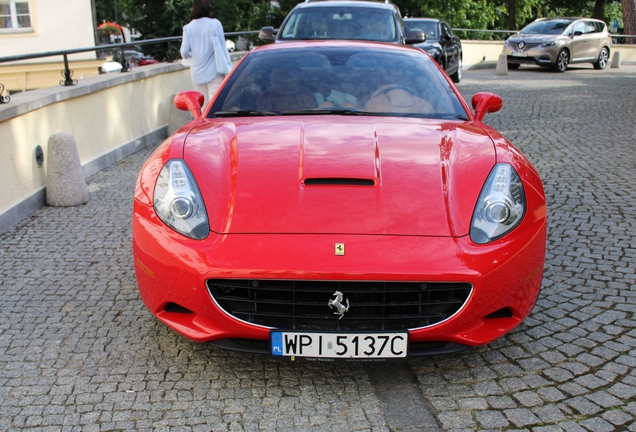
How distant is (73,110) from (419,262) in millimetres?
5578

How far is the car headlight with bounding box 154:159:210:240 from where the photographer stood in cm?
318

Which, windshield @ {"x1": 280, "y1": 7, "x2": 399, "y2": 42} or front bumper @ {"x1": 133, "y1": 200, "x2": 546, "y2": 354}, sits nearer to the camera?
front bumper @ {"x1": 133, "y1": 200, "x2": 546, "y2": 354}

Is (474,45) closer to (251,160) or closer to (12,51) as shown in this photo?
(12,51)

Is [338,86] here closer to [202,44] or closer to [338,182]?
[338,182]

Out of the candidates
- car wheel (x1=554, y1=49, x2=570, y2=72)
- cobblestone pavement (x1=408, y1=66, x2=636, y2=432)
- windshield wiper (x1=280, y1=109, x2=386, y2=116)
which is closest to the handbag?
cobblestone pavement (x1=408, y1=66, x2=636, y2=432)

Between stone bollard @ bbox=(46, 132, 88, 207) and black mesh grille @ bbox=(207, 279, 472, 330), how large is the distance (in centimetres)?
394

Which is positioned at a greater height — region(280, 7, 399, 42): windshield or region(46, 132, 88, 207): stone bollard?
region(280, 7, 399, 42): windshield

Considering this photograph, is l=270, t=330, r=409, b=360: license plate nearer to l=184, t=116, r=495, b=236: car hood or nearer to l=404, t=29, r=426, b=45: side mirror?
l=184, t=116, r=495, b=236: car hood

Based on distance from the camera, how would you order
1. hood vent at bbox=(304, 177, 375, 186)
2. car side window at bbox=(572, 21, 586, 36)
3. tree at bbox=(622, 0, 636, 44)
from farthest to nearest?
1. tree at bbox=(622, 0, 636, 44)
2. car side window at bbox=(572, 21, 586, 36)
3. hood vent at bbox=(304, 177, 375, 186)

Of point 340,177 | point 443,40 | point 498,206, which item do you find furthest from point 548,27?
point 340,177

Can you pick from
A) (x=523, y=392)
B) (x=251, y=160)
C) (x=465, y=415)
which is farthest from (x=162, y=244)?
(x=523, y=392)

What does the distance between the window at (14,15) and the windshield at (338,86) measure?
17.7 meters

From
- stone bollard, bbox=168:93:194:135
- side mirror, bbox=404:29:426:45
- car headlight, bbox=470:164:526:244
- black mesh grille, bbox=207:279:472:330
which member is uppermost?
side mirror, bbox=404:29:426:45

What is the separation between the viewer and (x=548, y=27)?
72.5 ft
